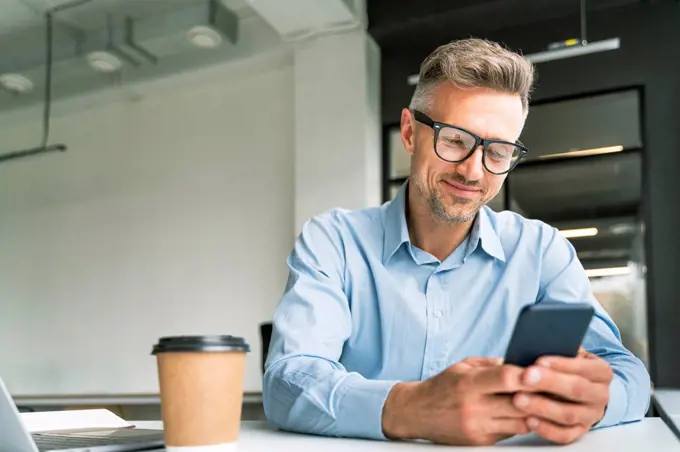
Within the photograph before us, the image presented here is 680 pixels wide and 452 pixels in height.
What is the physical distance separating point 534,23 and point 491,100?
392 centimetres

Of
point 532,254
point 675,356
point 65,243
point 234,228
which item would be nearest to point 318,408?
point 532,254

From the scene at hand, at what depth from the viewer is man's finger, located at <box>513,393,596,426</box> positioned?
0.89 m

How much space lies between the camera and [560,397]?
935 mm

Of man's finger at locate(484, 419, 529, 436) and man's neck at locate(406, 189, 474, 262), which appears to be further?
man's neck at locate(406, 189, 474, 262)

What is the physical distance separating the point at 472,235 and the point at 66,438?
0.93 m

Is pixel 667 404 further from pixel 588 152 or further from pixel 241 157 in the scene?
pixel 241 157

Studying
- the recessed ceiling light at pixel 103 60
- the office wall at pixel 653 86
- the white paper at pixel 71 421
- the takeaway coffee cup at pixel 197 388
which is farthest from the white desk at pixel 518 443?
the recessed ceiling light at pixel 103 60

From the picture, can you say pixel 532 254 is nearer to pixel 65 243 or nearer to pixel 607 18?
pixel 607 18

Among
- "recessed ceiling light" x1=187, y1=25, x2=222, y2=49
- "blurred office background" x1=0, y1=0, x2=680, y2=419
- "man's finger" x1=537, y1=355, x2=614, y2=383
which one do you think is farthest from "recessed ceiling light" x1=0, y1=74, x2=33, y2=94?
"man's finger" x1=537, y1=355, x2=614, y2=383

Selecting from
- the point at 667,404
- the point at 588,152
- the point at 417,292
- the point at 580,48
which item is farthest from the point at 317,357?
the point at 588,152

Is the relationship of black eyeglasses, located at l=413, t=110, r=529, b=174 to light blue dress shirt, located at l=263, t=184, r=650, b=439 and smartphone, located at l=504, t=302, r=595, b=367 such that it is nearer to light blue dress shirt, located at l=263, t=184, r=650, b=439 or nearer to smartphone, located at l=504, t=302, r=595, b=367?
light blue dress shirt, located at l=263, t=184, r=650, b=439

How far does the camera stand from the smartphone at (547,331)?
0.80 metres

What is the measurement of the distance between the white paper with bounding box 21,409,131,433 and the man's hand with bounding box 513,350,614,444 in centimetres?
64

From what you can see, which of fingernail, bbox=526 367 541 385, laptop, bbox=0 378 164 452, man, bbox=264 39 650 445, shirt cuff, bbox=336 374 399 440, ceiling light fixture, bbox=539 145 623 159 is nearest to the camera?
laptop, bbox=0 378 164 452
